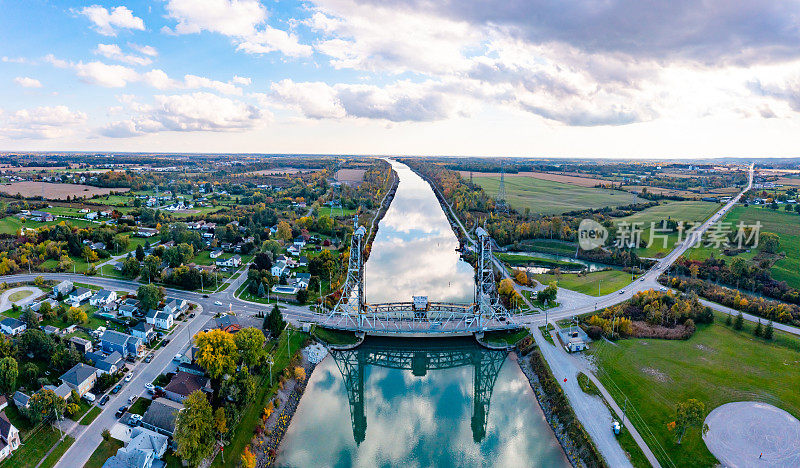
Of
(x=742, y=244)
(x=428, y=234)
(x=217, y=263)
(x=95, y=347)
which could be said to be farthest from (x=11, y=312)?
(x=742, y=244)

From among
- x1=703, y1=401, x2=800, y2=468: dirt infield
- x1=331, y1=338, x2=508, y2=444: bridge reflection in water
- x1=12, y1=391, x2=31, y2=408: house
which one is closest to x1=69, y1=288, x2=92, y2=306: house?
x1=12, y1=391, x2=31, y2=408: house

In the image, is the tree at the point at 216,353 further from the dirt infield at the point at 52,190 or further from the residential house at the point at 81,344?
the dirt infield at the point at 52,190

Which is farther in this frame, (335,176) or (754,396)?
(335,176)

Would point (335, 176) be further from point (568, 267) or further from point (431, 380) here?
point (431, 380)

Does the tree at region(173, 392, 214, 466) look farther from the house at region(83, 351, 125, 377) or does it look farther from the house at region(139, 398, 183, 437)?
the house at region(83, 351, 125, 377)

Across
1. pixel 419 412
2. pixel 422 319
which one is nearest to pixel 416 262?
pixel 422 319

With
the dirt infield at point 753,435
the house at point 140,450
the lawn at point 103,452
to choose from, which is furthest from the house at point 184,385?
the dirt infield at point 753,435

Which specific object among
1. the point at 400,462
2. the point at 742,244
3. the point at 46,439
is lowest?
the point at 400,462
